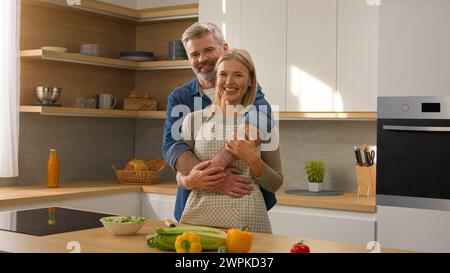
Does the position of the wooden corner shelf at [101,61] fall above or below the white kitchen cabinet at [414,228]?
above

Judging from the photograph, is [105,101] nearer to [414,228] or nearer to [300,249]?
[414,228]

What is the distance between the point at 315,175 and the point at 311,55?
79 centimetres

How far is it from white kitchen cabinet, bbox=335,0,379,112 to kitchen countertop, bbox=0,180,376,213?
56 centimetres

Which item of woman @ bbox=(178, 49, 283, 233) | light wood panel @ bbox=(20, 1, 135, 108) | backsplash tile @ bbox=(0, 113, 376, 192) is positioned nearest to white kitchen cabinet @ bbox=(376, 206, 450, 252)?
backsplash tile @ bbox=(0, 113, 376, 192)

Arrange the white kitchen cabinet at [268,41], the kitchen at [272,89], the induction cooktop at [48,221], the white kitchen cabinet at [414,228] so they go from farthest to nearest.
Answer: the white kitchen cabinet at [268,41], the kitchen at [272,89], the white kitchen cabinet at [414,228], the induction cooktop at [48,221]

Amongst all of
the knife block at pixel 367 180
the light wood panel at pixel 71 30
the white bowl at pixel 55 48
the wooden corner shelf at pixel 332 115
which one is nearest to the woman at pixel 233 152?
the wooden corner shelf at pixel 332 115

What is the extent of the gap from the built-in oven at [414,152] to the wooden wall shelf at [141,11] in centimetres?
177

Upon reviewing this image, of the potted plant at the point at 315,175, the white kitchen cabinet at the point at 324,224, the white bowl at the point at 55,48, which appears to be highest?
the white bowl at the point at 55,48

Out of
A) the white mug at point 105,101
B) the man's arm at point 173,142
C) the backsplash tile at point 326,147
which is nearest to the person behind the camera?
the man's arm at point 173,142

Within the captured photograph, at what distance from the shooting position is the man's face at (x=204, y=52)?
3.07 metres

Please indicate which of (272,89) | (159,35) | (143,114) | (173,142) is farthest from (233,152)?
(159,35)

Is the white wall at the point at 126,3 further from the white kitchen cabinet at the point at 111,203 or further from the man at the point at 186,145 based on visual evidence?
the man at the point at 186,145
